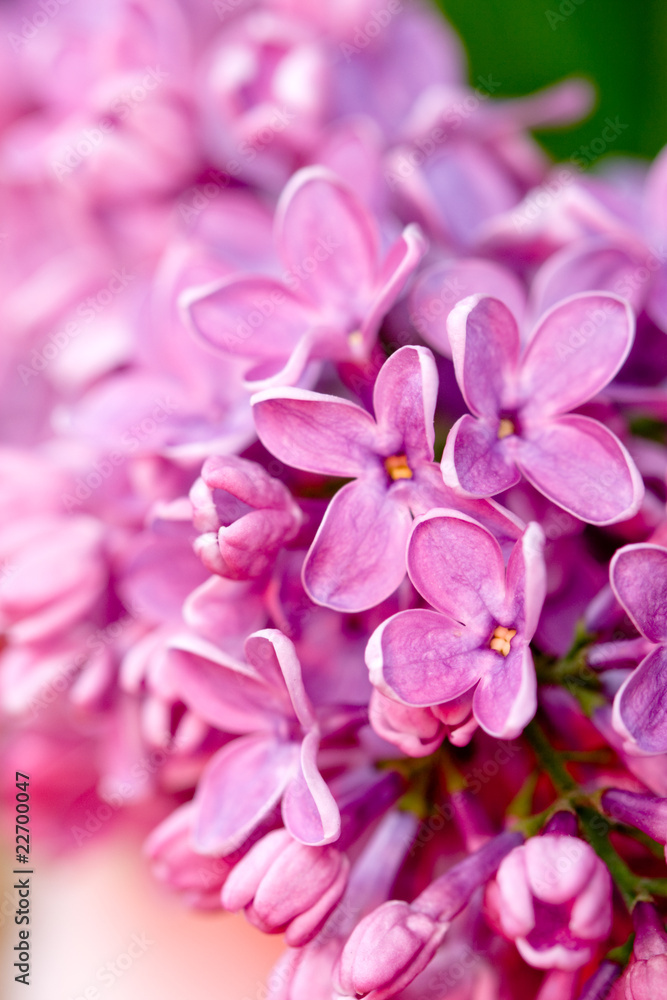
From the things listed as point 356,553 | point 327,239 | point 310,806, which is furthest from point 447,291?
point 310,806

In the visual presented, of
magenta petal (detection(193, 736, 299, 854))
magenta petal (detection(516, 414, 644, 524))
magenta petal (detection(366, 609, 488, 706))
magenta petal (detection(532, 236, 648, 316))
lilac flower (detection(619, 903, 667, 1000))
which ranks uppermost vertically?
magenta petal (detection(532, 236, 648, 316))

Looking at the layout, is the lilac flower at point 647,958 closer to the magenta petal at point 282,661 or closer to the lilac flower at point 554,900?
the lilac flower at point 554,900

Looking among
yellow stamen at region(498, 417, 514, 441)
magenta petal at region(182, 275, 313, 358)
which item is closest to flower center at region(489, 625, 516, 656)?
yellow stamen at region(498, 417, 514, 441)

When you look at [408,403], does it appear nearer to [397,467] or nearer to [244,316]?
[397,467]

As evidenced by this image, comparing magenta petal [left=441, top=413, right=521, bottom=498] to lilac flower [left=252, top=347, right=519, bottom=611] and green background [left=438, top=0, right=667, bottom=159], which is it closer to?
lilac flower [left=252, top=347, right=519, bottom=611]

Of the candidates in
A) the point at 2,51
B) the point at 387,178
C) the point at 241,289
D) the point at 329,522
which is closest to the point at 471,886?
the point at 329,522

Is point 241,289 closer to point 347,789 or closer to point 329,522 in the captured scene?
point 329,522
